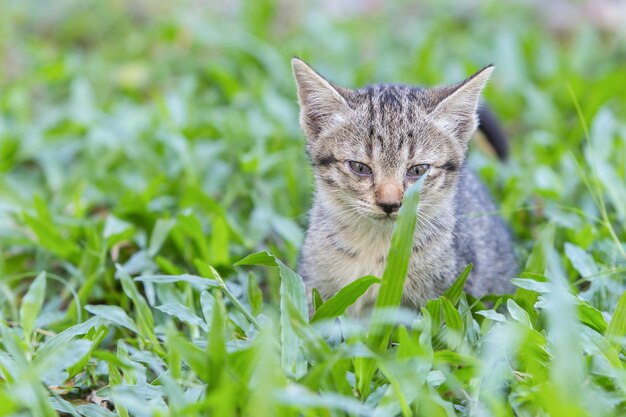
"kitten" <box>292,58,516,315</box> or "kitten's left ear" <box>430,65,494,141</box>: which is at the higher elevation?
"kitten's left ear" <box>430,65,494,141</box>

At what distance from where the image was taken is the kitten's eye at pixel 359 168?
13.4ft

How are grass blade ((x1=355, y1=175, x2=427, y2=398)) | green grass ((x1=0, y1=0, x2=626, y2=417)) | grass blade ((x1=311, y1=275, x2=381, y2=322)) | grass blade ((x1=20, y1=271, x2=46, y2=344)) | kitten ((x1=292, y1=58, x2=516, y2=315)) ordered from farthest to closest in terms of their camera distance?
kitten ((x1=292, y1=58, x2=516, y2=315)) → grass blade ((x1=20, y1=271, x2=46, y2=344)) → grass blade ((x1=311, y1=275, x2=381, y2=322)) → grass blade ((x1=355, y1=175, x2=427, y2=398)) → green grass ((x1=0, y1=0, x2=626, y2=417))

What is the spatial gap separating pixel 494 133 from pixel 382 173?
2427 millimetres

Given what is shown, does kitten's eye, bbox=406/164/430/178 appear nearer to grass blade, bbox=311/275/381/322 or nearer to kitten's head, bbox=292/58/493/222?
kitten's head, bbox=292/58/493/222

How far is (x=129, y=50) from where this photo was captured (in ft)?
27.1

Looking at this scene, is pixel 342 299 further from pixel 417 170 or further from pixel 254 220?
pixel 254 220

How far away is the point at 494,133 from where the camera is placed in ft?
20.2

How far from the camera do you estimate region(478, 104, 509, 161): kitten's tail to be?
6.05m

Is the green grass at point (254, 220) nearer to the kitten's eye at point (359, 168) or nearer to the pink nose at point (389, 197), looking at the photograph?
the pink nose at point (389, 197)

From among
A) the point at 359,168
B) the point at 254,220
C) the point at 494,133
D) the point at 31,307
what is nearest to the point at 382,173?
the point at 359,168

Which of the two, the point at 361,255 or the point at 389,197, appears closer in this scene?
the point at 389,197

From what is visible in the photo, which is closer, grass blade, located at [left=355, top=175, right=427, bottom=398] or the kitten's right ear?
grass blade, located at [left=355, top=175, right=427, bottom=398]

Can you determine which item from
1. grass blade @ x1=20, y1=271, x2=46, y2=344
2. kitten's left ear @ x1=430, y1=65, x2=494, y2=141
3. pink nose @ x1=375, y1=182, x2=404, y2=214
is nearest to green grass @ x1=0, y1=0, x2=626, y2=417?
grass blade @ x1=20, y1=271, x2=46, y2=344

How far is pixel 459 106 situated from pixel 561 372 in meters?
1.80
